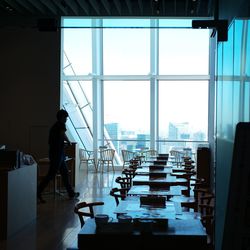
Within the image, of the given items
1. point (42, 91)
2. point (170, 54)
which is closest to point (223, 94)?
point (42, 91)

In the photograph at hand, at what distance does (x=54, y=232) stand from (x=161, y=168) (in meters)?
2.69

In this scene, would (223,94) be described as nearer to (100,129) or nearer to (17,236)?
(17,236)

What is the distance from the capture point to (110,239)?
308 cm

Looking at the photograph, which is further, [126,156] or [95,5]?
[126,156]

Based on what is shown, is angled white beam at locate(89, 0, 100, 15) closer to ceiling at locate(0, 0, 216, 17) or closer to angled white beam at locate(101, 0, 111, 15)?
ceiling at locate(0, 0, 216, 17)

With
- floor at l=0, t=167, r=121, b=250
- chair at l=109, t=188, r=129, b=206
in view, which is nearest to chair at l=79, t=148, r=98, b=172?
floor at l=0, t=167, r=121, b=250

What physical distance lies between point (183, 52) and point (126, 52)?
6.19ft

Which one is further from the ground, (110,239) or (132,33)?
(132,33)

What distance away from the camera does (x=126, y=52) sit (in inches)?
595

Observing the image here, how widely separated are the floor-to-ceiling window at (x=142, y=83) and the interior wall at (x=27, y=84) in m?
3.31

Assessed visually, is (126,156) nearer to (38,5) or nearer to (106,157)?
(106,157)

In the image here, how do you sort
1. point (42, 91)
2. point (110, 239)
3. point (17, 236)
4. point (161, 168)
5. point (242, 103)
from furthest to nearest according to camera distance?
point (42, 91) → point (161, 168) → point (17, 236) → point (242, 103) → point (110, 239)

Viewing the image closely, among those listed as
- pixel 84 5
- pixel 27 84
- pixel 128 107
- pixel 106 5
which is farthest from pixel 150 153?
pixel 84 5

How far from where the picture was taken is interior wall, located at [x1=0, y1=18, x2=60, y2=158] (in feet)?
38.3
